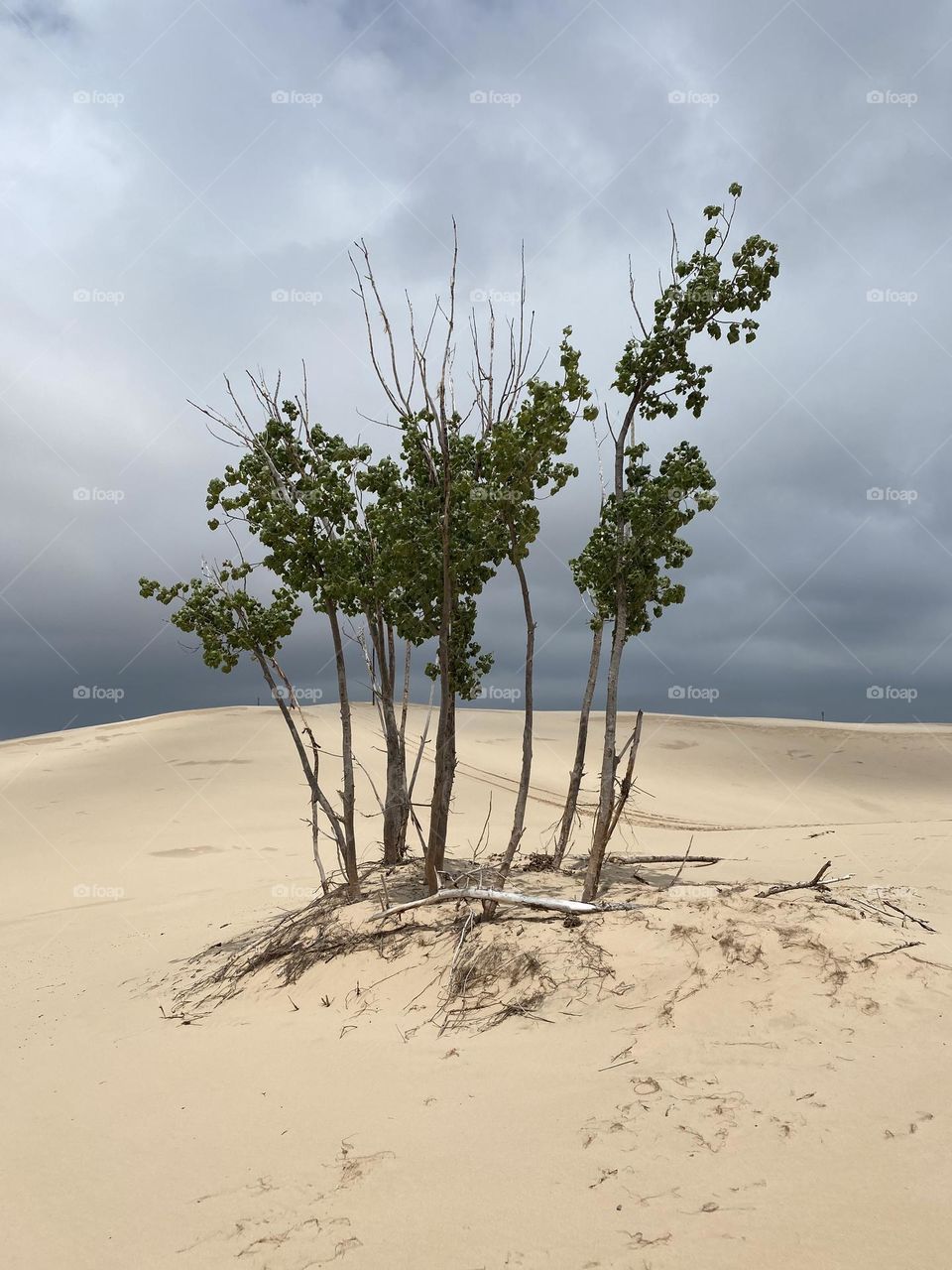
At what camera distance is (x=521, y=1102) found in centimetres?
469

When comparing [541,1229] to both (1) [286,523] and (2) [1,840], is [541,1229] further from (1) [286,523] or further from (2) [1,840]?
(2) [1,840]

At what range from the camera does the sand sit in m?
3.56

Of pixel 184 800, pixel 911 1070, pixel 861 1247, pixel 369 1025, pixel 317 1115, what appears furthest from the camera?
pixel 184 800

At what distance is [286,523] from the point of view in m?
8.55

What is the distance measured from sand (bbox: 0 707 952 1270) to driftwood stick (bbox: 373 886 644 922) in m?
0.15

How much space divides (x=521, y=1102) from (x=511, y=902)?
257 cm

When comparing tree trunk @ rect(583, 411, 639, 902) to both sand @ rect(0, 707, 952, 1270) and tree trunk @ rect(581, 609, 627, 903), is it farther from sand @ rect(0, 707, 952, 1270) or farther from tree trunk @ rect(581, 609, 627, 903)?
sand @ rect(0, 707, 952, 1270)

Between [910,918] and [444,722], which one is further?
[444,722]

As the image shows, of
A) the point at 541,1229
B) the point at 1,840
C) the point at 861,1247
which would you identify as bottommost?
the point at 1,840

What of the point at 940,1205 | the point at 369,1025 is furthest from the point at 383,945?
the point at 940,1205

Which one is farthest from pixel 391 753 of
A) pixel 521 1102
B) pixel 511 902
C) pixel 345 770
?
pixel 521 1102

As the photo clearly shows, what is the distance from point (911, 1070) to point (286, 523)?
23.0 feet

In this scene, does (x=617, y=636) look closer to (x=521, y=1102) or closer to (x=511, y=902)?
(x=511, y=902)

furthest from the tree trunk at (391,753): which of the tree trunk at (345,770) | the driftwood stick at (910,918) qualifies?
the driftwood stick at (910,918)
